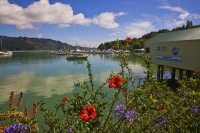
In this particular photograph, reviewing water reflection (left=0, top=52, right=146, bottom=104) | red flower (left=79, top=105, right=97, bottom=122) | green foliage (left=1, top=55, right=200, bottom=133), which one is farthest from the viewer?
water reflection (left=0, top=52, right=146, bottom=104)

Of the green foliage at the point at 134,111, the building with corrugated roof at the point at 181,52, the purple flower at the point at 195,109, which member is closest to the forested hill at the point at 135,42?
the green foliage at the point at 134,111

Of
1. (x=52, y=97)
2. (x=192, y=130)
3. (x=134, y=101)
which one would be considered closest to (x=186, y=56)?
(x=52, y=97)

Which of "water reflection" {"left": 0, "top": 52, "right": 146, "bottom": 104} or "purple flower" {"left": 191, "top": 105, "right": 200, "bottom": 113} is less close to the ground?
"purple flower" {"left": 191, "top": 105, "right": 200, "bottom": 113}

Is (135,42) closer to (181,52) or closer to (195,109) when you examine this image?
(195,109)

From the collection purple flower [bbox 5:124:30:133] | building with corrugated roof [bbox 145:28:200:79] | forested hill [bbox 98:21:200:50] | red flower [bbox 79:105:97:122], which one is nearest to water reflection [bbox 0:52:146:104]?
forested hill [bbox 98:21:200:50]

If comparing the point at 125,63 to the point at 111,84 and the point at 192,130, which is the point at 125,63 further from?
the point at 192,130

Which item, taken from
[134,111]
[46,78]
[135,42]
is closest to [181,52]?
[135,42]

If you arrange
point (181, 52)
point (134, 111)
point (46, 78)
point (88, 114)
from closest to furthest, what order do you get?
point (88, 114) < point (134, 111) < point (181, 52) < point (46, 78)

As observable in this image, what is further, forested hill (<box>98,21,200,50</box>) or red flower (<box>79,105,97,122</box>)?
forested hill (<box>98,21,200,50</box>)

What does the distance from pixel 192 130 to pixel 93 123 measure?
101 inches

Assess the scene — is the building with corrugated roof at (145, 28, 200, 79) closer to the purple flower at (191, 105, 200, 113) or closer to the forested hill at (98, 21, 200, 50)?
the forested hill at (98, 21, 200, 50)

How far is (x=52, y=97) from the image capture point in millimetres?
18391

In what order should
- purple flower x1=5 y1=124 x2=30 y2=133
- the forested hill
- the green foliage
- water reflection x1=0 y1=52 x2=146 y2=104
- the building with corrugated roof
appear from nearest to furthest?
purple flower x1=5 y1=124 x2=30 y2=133 → the green foliage → the forested hill → the building with corrugated roof → water reflection x1=0 y1=52 x2=146 y2=104

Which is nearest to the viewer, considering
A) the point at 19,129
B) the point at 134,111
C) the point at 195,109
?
the point at 19,129
